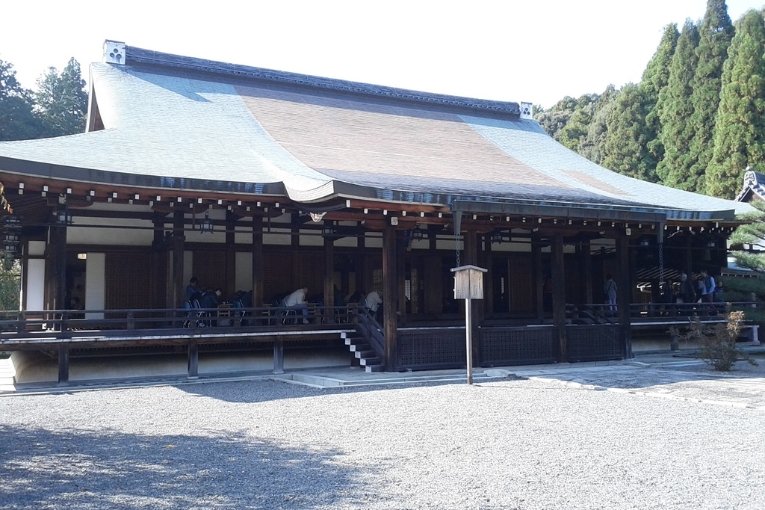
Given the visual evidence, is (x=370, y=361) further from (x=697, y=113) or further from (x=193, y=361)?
(x=697, y=113)

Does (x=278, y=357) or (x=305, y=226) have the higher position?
(x=305, y=226)

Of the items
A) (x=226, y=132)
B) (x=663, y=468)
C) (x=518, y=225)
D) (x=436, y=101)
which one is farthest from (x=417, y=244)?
(x=663, y=468)

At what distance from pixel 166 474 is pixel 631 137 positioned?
40.1m

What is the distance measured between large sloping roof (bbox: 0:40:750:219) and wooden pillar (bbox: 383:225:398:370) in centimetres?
120

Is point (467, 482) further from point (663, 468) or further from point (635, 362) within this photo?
point (635, 362)

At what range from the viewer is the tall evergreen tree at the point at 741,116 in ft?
98.7

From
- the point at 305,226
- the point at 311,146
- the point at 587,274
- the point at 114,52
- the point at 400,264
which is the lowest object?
the point at 587,274

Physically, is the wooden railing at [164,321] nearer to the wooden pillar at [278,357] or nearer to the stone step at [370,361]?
the wooden pillar at [278,357]

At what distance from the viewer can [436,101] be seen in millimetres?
22688

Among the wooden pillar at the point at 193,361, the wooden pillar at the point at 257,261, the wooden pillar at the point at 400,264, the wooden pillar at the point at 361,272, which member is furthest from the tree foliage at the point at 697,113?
the wooden pillar at the point at 193,361

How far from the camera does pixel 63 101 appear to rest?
42.0 m

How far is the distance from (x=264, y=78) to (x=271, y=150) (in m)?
6.01

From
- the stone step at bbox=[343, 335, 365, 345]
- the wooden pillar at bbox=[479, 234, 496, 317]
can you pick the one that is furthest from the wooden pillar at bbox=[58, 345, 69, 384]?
the wooden pillar at bbox=[479, 234, 496, 317]

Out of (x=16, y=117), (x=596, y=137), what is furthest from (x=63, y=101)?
(x=596, y=137)
